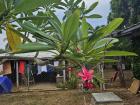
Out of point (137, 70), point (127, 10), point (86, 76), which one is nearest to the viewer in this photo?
point (86, 76)

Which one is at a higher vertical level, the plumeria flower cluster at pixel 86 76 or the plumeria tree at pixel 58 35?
the plumeria tree at pixel 58 35

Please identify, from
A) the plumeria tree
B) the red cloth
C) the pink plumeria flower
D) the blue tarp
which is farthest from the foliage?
the pink plumeria flower

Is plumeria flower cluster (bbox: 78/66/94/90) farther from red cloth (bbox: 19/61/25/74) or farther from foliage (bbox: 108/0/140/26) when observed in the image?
foliage (bbox: 108/0/140/26)

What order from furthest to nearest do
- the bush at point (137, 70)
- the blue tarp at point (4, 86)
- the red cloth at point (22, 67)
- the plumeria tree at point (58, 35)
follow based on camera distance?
the red cloth at point (22, 67) → the blue tarp at point (4, 86) → the bush at point (137, 70) → the plumeria tree at point (58, 35)

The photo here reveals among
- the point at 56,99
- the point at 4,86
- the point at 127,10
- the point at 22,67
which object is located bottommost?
the point at 56,99

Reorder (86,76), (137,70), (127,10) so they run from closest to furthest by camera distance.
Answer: (86,76)
(137,70)
(127,10)

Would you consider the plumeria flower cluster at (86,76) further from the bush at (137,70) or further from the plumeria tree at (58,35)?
the bush at (137,70)

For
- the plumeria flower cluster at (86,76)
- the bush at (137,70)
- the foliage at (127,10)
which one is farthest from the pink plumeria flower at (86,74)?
the foliage at (127,10)

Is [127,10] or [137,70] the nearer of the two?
[137,70]

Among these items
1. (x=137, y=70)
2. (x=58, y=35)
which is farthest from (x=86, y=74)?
(x=137, y=70)

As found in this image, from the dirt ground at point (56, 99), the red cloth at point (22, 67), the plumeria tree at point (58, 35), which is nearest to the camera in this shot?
the plumeria tree at point (58, 35)

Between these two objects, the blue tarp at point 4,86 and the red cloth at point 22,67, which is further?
→ the red cloth at point 22,67

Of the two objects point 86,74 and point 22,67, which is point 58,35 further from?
point 22,67

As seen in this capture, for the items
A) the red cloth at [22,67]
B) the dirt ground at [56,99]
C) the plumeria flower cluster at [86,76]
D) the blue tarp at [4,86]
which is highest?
the red cloth at [22,67]
